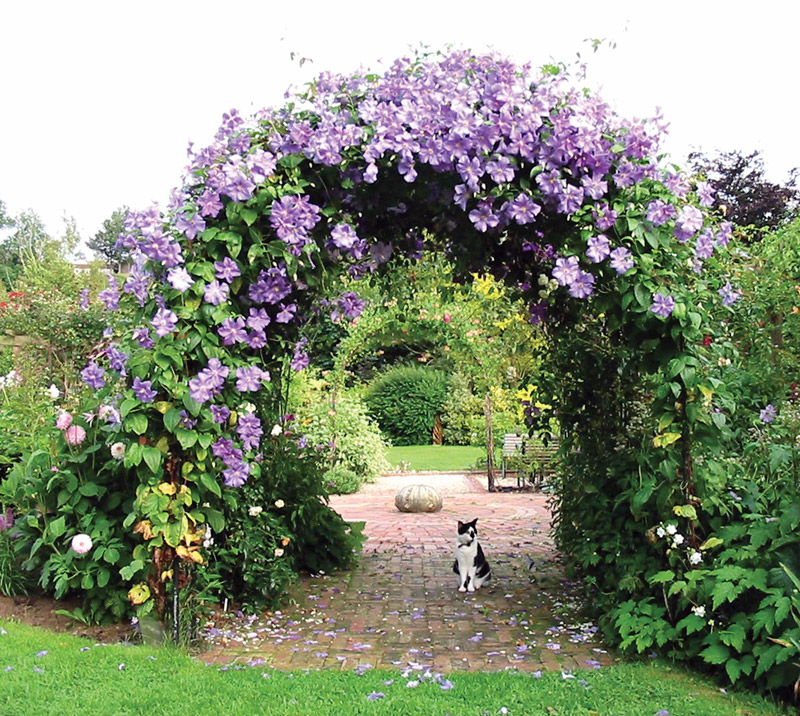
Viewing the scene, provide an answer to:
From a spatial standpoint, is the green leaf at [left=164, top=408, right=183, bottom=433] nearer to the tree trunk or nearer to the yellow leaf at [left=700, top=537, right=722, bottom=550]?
the yellow leaf at [left=700, top=537, right=722, bottom=550]

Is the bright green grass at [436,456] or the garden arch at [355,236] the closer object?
the garden arch at [355,236]

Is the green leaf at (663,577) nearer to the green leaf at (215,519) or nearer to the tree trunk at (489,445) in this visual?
the green leaf at (215,519)

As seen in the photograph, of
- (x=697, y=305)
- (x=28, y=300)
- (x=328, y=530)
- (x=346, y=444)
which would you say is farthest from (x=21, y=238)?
(x=697, y=305)

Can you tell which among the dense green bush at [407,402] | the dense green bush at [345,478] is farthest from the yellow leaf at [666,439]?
the dense green bush at [407,402]

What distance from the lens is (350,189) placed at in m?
3.51

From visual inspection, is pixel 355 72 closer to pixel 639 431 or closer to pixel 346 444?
pixel 639 431

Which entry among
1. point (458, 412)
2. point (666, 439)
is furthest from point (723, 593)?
point (458, 412)

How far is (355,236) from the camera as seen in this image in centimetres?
344

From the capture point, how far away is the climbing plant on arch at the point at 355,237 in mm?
3213

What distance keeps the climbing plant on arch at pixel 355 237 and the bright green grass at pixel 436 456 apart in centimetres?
984

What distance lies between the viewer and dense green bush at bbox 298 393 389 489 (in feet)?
34.8

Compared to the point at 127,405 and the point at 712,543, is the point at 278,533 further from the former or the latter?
the point at 712,543

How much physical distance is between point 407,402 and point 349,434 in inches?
250

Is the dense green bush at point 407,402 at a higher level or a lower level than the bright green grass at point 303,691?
higher
